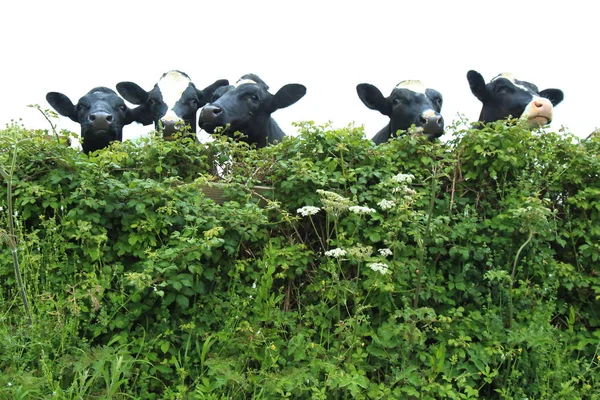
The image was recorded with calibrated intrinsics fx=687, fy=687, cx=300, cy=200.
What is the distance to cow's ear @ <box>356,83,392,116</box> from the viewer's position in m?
10.0

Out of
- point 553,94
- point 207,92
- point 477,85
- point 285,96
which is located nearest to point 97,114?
point 207,92

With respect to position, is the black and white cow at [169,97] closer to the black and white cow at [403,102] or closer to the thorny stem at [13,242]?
the black and white cow at [403,102]

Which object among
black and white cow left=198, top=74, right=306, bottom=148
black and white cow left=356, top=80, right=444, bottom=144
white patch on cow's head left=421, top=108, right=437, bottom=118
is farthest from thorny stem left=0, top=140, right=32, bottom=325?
black and white cow left=356, top=80, right=444, bottom=144

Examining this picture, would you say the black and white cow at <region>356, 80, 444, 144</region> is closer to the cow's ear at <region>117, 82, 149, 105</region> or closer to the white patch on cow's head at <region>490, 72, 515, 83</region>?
the white patch on cow's head at <region>490, 72, 515, 83</region>

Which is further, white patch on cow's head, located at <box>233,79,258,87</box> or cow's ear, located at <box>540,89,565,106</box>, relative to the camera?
cow's ear, located at <box>540,89,565,106</box>

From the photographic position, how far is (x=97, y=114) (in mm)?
10047

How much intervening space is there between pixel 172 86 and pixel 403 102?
12.2 feet

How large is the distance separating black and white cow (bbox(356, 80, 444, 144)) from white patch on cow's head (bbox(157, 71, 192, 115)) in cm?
284

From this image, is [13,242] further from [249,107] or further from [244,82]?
[244,82]

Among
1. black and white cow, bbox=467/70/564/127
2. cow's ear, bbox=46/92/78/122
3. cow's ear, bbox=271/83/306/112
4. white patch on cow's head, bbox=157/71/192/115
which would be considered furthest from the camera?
cow's ear, bbox=46/92/78/122

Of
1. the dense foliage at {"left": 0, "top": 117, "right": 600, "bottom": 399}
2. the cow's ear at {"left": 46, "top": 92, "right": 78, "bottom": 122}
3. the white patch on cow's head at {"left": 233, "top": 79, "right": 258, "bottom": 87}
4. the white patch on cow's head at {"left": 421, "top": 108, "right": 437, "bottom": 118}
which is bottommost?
the dense foliage at {"left": 0, "top": 117, "right": 600, "bottom": 399}

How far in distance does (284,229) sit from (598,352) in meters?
2.54

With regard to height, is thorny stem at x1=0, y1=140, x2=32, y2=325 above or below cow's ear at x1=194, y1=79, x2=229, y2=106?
below

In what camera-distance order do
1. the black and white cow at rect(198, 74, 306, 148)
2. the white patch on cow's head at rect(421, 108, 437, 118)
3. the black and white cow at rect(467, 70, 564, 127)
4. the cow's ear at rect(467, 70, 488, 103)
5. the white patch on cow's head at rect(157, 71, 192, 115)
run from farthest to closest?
1. the white patch on cow's head at rect(157, 71, 192, 115)
2. the cow's ear at rect(467, 70, 488, 103)
3. the black and white cow at rect(467, 70, 564, 127)
4. the black and white cow at rect(198, 74, 306, 148)
5. the white patch on cow's head at rect(421, 108, 437, 118)
